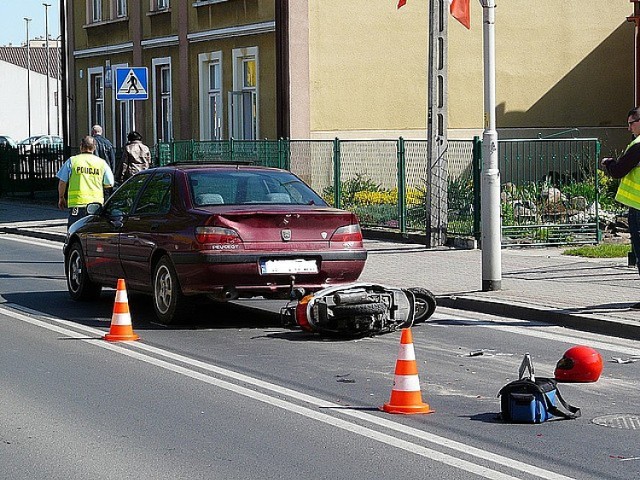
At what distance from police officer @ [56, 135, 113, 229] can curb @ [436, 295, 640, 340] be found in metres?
5.86

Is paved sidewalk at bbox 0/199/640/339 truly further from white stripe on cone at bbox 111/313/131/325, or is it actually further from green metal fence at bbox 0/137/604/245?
white stripe on cone at bbox 111/313/131/325

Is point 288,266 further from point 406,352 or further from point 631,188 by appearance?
point 406,352

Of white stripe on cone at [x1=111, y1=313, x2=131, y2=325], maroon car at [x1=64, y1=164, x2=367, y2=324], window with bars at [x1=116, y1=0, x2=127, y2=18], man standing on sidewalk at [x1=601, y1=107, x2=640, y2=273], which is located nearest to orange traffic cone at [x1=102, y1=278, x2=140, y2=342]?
white stripe on cone at [x1=111, y1=313, x2=131, y2=325]

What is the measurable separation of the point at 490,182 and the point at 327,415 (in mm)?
6395

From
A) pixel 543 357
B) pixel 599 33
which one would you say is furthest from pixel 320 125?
pixel 543 357

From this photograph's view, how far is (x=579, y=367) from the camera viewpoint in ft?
29.7

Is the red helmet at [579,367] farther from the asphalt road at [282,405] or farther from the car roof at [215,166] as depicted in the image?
the car roof at [215,166]

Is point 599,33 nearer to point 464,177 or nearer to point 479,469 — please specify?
point 464,177

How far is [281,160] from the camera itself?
24.8 meters

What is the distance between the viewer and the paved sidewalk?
1213 centimetres

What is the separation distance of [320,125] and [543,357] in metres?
17.7

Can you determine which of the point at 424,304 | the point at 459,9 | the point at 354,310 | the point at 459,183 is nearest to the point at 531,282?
the point at 424,304

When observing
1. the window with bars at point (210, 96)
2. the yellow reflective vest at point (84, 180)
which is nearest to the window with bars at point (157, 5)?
the window with bars at point (210, 96)

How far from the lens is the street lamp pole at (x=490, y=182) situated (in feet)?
45.3
